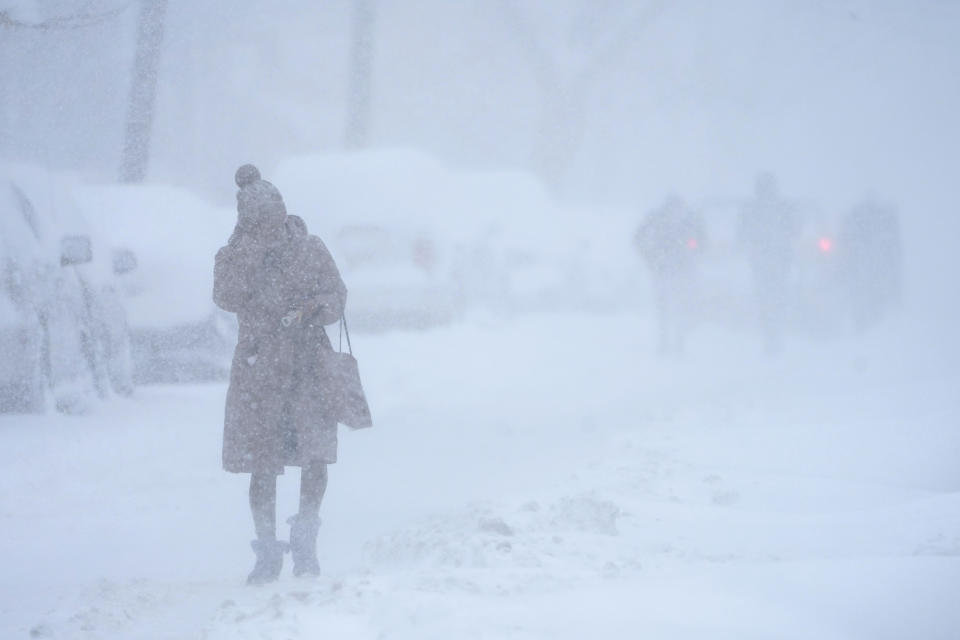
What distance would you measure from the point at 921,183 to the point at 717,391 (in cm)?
1396

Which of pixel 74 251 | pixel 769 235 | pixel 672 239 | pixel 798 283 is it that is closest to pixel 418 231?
pixel 672 239

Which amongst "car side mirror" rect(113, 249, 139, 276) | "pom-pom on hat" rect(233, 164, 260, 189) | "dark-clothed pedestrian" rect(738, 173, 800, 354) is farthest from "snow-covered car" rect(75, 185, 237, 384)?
"dark-clothed pedestrian" rect(738, 173, 800, 354)

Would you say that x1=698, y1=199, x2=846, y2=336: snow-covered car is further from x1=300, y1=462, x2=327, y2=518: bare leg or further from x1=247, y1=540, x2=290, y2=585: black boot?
x1=247, y1=540, x2=290, y2=585: black boot

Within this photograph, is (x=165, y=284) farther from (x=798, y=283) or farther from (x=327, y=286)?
(x=798, y=283)

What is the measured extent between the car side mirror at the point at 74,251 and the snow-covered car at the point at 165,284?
72 cm

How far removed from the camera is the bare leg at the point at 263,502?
15.1 ft

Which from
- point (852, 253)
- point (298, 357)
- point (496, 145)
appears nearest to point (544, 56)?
point (496, 145)

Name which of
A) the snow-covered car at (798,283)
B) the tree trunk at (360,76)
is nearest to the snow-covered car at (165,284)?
the snow-covered car at (798,283)

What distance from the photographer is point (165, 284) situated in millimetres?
9188

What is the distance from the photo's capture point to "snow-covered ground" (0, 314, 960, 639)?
3.53 metres

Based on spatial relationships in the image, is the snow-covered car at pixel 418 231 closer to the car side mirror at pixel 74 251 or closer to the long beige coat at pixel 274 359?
the car side mirror at pixel 74 251

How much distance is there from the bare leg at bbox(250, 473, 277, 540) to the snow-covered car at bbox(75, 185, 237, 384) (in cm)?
476

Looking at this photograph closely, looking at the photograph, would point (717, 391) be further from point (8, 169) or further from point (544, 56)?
point (544, 56)

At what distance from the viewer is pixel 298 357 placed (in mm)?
4539
